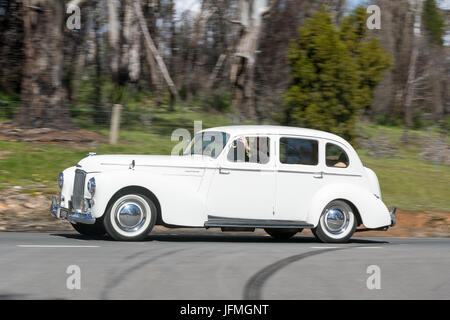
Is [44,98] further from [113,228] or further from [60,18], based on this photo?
[113,228]

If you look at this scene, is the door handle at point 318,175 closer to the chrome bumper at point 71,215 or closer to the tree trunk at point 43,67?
the chrome bumper at point 71,215

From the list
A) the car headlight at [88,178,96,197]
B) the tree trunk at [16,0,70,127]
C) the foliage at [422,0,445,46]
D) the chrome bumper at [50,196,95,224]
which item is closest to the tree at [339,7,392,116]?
the tree trunk at [16,0,70,127]

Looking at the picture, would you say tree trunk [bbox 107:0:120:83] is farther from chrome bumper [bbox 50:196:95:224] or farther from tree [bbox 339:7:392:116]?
chrome bumper [bbox 50:196:95:224]

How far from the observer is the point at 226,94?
108ft

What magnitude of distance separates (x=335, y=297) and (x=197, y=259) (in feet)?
8.40

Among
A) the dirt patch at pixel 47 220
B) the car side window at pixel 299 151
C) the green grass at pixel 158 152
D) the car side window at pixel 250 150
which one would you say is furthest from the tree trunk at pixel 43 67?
the car side window at pixel 299 151

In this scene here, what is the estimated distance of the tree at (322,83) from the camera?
899 inches

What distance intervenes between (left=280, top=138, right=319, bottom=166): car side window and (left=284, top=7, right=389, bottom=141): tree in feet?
35.0

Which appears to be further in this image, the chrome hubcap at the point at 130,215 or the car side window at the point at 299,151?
the car side window at the point at 299,151

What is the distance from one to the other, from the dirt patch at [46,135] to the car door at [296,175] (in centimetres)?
976

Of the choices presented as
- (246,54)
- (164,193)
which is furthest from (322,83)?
(164,193)

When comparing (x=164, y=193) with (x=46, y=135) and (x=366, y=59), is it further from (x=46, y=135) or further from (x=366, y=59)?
(x=366, y=59)

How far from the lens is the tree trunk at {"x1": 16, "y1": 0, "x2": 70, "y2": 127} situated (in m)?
20.7

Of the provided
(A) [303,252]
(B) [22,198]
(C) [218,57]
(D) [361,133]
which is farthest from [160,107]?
(A) [303,252]
